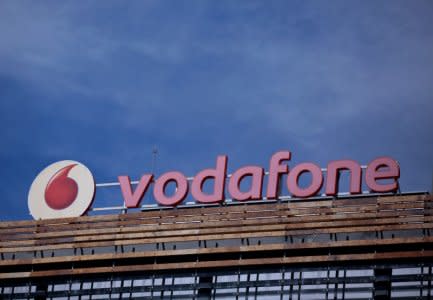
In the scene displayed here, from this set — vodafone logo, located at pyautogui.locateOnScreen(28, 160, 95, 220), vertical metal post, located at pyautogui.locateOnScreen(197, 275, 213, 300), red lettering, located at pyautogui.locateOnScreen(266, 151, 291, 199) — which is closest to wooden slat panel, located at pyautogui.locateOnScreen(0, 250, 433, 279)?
vertical metal post, located at pyautogui.locateOnScreen(197, 275, 213, 300)

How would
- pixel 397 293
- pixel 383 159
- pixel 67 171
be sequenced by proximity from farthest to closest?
pixel 67 171 < pixel 383 159 < pixel 397 293

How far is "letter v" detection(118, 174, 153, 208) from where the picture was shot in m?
103

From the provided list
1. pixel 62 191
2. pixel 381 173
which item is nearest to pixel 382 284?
pixel 381 173

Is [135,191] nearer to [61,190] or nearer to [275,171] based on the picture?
[61,190]

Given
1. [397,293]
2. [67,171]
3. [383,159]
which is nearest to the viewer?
[397,293]

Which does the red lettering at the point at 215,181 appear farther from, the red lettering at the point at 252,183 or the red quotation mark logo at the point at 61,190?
the red quotation mark logo at the point at 61,190

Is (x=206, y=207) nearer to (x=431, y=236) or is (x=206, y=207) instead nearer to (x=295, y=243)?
(x=295, y=243)

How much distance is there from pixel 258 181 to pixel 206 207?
181 inches

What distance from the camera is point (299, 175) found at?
99.8 meters

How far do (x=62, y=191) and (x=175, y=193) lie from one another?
8968 mm

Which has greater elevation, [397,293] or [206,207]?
[206,207]

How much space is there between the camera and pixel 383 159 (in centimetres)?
9831

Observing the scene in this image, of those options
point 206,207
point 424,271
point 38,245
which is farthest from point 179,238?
point 424,271

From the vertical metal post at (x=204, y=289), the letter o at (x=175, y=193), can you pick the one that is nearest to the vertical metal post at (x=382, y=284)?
the vertical metal post at (x=204, y=289)
